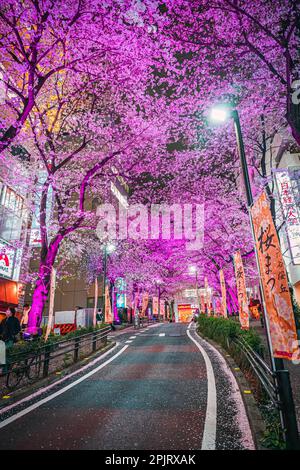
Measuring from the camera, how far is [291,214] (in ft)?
56.2

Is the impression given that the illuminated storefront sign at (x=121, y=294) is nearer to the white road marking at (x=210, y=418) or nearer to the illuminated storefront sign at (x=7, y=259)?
the illuminated storefront sign at (x=7, y=259)

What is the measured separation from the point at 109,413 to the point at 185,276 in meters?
51.4

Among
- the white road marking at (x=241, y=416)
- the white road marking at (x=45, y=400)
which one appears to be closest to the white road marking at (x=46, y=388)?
the white road marking at (x=45, y=400)

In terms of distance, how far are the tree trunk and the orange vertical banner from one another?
31.1 feet

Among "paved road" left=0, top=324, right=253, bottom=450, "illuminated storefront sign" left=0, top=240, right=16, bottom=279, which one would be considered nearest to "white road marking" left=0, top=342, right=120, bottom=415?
"paved road" left=0, top=324, right=253, bottom=450

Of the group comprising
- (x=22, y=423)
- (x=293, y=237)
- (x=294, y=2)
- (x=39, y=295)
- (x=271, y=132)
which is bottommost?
(x=22, y=423)

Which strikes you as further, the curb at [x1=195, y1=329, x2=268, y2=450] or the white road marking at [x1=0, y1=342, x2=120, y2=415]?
the white road marking at [x1=0, y1=342, x2=120, y2=415]

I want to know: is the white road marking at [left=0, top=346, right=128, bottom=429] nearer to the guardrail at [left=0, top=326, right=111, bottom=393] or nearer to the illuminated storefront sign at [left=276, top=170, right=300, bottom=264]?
the guardrail at [left=0, top=326, right=111, bottom=393]

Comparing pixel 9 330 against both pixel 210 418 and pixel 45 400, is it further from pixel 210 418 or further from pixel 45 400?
pixel 210 418

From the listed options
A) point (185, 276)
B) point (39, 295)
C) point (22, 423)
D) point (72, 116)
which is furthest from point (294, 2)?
point (185, 276)

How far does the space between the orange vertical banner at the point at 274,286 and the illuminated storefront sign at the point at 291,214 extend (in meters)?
14.2

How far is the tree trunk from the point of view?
36.6ft
